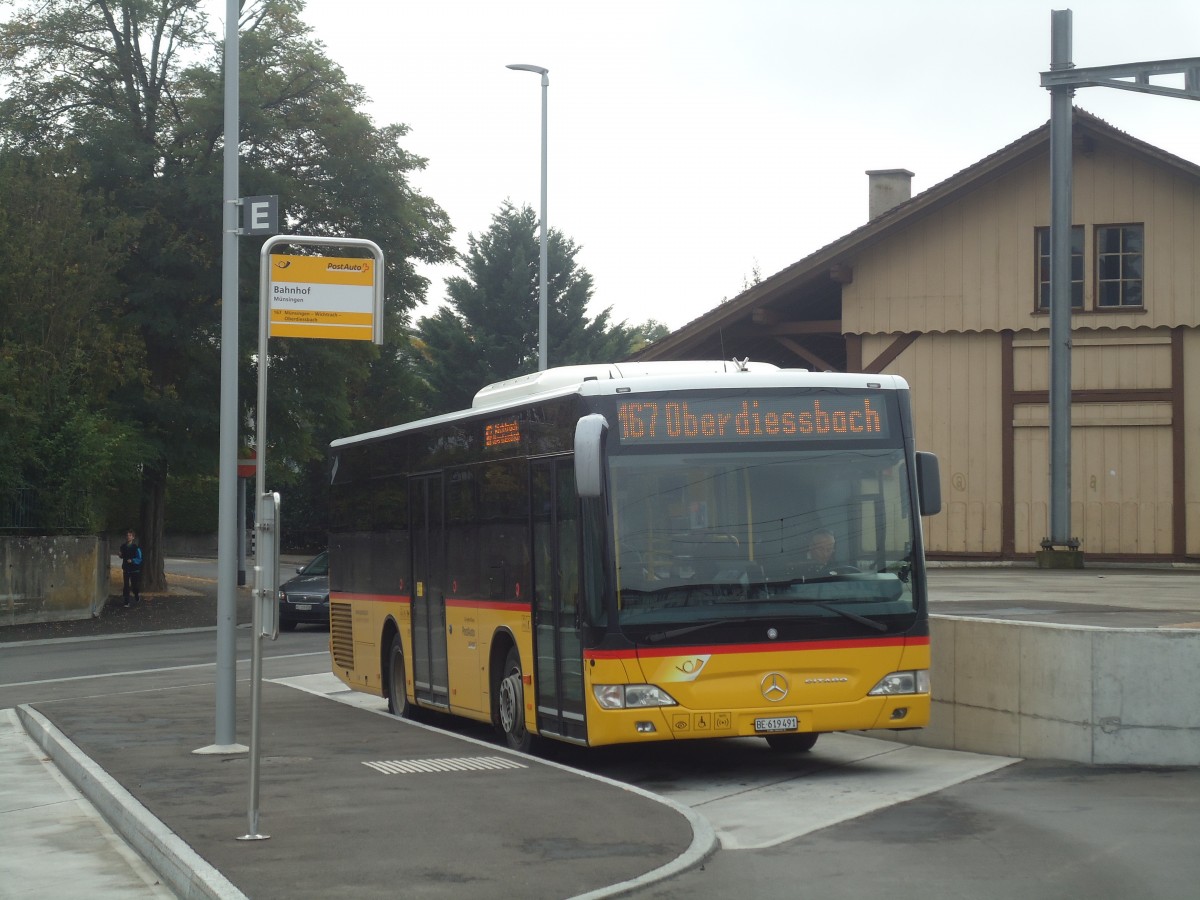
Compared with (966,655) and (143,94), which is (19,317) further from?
(966,655)

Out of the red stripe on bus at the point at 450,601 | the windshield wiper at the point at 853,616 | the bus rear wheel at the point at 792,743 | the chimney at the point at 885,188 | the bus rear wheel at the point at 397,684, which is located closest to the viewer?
the windshield wiper at the point at 853,616

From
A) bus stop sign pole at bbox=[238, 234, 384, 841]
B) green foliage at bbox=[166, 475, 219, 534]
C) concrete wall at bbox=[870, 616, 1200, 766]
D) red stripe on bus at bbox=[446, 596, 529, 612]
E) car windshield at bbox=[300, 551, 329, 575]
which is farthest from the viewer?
green foliage at bbox=[166, 475, 219, 534]

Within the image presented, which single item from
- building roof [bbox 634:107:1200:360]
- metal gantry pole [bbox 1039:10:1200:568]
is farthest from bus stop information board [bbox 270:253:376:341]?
building roof [bbox 634:107:1200:360]

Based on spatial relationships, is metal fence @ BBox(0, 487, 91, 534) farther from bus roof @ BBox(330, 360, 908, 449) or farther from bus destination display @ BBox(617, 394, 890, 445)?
bus destination display @ BBox(617, 394, 890, 445)

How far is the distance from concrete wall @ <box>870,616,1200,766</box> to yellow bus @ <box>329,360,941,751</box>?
92cm

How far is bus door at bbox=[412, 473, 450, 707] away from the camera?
15891mm

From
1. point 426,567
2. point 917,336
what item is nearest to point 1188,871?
point 426,567

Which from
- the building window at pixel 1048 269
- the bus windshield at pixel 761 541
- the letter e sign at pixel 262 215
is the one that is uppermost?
the building window at pixel 1048 269

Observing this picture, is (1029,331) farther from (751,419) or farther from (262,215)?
(262,215)

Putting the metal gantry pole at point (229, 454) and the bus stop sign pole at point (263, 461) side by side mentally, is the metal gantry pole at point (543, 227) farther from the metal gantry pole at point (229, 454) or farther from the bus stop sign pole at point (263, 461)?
the bus stop sign pole at point (263, 461)

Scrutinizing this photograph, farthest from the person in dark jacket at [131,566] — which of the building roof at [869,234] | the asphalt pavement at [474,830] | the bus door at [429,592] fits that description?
the asphalt pavement at [474,830]

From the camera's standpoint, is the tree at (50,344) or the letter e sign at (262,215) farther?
the tree at (50,344)

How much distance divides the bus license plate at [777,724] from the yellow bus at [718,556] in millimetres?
28

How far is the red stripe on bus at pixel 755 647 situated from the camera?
1182cm
